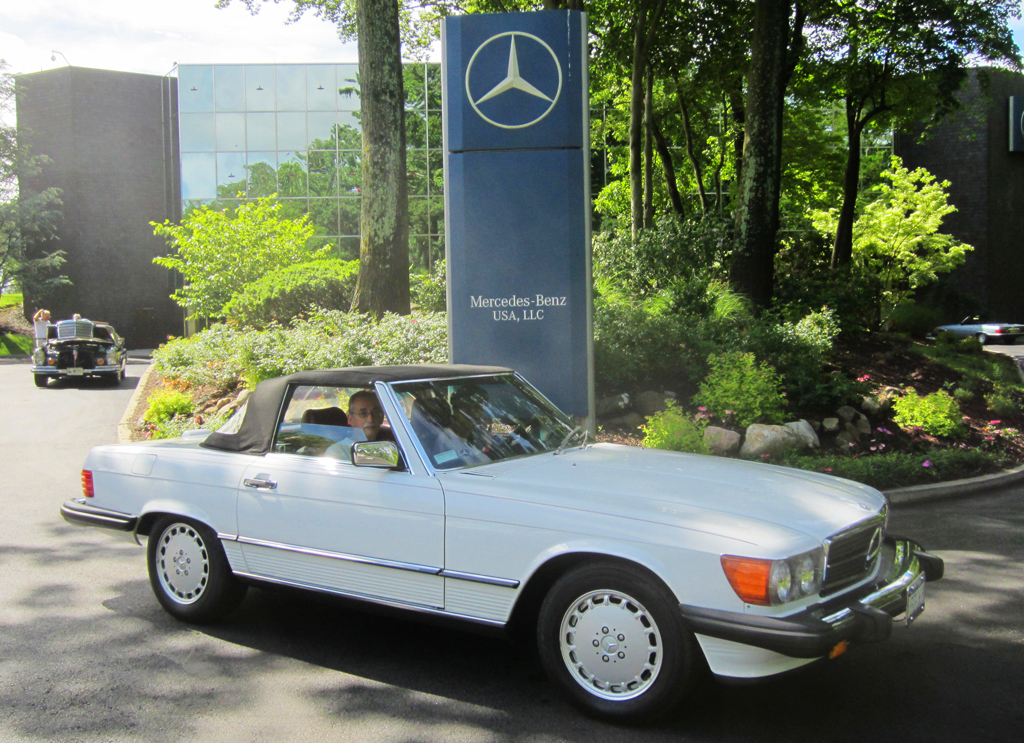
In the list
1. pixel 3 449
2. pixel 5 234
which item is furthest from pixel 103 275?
pixel 3 449

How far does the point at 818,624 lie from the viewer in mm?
3348

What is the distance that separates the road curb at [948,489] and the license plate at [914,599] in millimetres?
4592

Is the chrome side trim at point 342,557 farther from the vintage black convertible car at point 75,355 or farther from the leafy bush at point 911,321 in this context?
the leafy bush at point 911,321

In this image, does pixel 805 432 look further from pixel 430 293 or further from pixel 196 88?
pixel 196 88

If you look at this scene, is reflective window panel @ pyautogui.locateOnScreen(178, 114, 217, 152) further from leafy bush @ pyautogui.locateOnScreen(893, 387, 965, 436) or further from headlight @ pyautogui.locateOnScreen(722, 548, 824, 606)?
headlight @ pyautogui.locateOnScreen(722, 548, 824, 606)

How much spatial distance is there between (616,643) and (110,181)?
143 ft

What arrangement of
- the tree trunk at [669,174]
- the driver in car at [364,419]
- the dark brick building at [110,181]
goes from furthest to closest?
1. the dark brick building at [110,181]
2. the tree trunk at [669,174]
3. the driver in car at [364,419]

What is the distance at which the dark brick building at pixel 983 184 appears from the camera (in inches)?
1619

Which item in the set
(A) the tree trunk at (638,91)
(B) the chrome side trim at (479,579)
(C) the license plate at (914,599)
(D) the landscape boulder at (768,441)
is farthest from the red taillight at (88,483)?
(A) the tree trunk at (638,91)

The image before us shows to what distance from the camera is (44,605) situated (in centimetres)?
542

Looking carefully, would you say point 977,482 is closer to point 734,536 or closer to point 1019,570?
point 1019,570

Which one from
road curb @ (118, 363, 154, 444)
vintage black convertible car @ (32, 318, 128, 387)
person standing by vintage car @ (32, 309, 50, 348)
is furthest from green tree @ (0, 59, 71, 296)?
road curb @ (118, 363, 154, 444)

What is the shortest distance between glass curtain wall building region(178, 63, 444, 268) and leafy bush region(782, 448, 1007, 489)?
29.3 meters

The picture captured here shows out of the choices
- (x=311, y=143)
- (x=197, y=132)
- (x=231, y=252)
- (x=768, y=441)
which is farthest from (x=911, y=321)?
(x=197, y=132)
